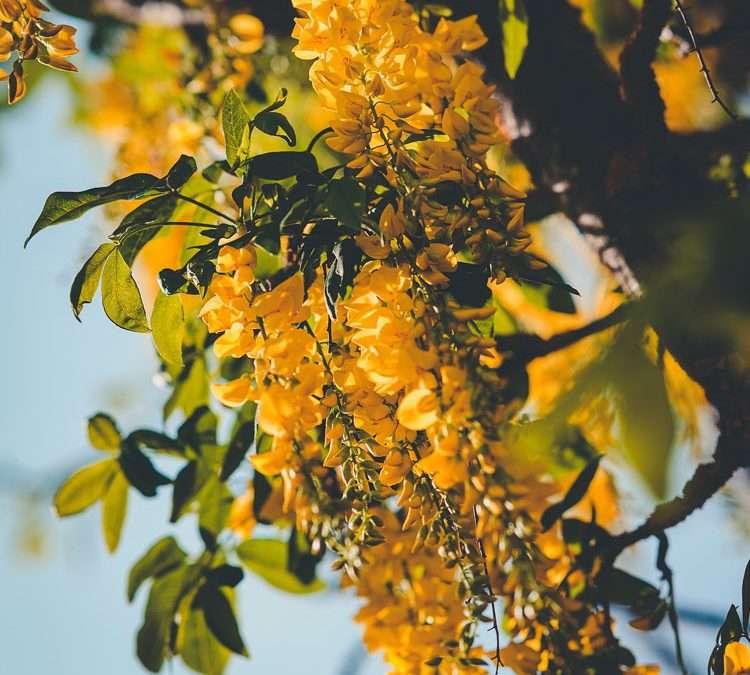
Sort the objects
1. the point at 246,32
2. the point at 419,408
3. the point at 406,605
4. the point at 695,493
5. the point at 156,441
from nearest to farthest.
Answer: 1. the point at 419,408
2. the point at 695,493
3. the point at 406,605
4. the point at 156,441
5. the point at 246,32

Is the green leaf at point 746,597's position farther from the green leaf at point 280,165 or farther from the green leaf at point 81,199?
the green leaf at point 81,199

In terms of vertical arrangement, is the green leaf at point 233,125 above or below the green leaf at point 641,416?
above

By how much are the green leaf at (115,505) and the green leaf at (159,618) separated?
106 mm

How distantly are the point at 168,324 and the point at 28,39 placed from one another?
30cm

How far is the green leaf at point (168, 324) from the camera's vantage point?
79 cm

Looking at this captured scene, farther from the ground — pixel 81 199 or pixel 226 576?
pixel 81 199

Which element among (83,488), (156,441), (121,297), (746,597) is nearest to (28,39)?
(121,297)

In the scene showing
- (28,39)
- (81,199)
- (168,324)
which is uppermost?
(28,39)

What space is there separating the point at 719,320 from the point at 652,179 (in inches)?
22.4

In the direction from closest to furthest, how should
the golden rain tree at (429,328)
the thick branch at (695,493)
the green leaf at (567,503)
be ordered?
1. the golden rain tree at (429,328)
2. the thick branch at (695,493)
3. the green leaf at (567,503)

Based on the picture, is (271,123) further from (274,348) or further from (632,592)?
(632,592)

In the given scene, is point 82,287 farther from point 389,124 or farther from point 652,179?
point 652,179

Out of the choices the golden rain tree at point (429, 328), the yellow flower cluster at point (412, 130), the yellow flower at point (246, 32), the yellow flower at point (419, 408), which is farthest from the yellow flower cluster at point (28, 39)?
the yellow flower at point (246, 32)

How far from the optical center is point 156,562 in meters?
1.13
